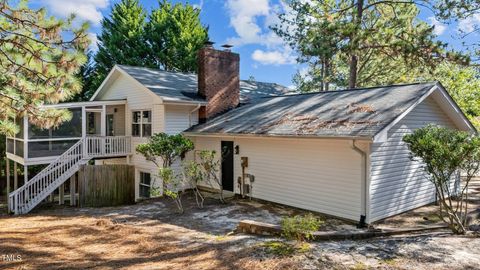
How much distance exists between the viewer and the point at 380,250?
5797 millimetres

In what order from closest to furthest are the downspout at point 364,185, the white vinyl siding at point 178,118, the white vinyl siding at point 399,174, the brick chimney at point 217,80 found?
the downspout at point 364,185 < the white vinyl siding at point 399,174 < the white vinyl siding at point 178,118 < the brick chimney at point 217,80

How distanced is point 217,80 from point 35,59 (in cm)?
842

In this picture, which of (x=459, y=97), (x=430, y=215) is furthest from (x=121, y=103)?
(x=459, y=97)

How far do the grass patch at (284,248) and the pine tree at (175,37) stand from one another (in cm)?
2638

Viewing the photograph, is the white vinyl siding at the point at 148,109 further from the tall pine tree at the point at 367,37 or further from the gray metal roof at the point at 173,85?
the tall pine tree at the point at 367,37

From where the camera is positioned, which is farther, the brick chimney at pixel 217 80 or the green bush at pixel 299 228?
the brick chimney at pixel 217 80

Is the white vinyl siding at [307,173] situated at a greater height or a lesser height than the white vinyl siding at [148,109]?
lesser

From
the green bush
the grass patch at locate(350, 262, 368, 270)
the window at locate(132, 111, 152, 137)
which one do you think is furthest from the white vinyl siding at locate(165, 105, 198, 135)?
the grass patch at locate(350, 262, 368, 270)

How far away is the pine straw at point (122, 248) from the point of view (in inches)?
219

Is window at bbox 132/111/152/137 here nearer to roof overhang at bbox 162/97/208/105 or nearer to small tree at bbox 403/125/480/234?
roof overhang at bbox 162/97/208/105

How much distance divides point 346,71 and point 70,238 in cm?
2498

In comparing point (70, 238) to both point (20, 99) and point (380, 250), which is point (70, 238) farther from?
point (380, 250)

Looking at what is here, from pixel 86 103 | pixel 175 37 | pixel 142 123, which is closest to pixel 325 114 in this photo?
pixel 142 123

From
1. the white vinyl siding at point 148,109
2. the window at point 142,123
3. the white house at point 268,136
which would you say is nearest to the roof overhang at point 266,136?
the white house at point 268,136
